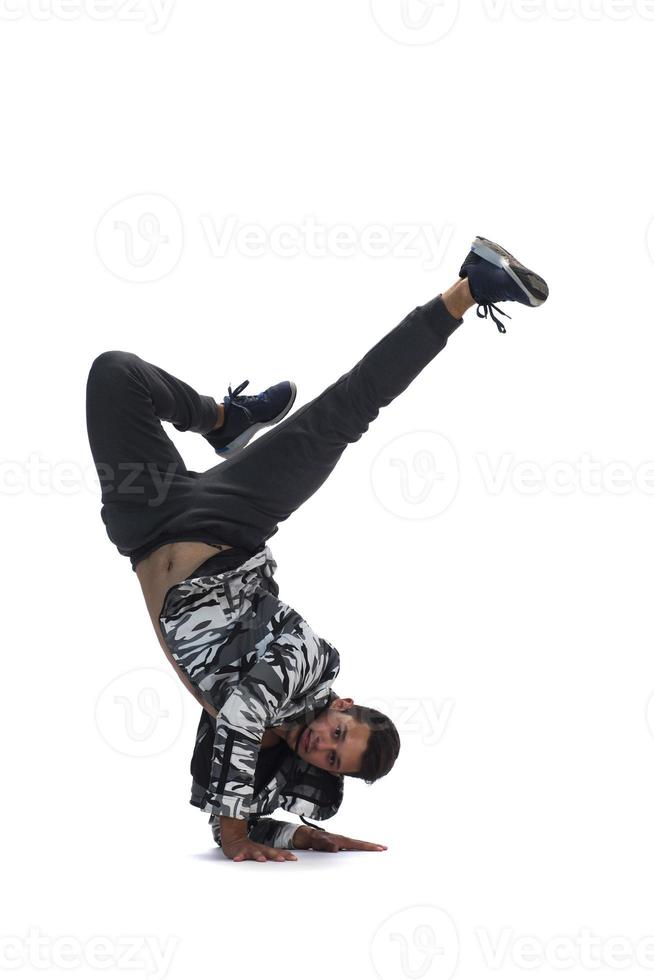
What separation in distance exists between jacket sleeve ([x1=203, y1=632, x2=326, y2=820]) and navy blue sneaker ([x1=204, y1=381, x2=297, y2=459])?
886 millimetres

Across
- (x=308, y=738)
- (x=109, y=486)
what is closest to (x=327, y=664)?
(x=308, y=738)

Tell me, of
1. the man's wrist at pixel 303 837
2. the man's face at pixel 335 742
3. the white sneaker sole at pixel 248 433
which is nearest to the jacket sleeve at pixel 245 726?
the man's face at pixel 335 742

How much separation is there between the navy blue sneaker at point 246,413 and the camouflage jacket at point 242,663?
1.70 feet

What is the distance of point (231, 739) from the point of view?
11.3ft

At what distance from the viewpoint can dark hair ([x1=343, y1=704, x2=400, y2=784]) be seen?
3.60 meters

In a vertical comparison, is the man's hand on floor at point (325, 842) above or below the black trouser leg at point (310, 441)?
below

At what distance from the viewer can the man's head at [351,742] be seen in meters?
3.59

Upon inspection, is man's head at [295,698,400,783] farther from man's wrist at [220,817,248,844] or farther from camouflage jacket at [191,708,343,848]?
man's wrist at [220,817,248,844]

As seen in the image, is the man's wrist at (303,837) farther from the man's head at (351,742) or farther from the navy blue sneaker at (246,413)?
the navy blue sneaker at (246,413)

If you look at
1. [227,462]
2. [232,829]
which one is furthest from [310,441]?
[232,829]

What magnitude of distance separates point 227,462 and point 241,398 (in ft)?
1.08

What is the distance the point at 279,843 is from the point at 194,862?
379 millimetres

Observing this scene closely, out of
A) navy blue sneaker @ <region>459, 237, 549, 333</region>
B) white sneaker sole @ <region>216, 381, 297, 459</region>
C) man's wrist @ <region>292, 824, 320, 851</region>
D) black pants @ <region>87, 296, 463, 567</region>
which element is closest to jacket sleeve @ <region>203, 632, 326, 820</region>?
man's wrist @ <region>292, 824, 320, 851</region>

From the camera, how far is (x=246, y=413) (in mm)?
4094
